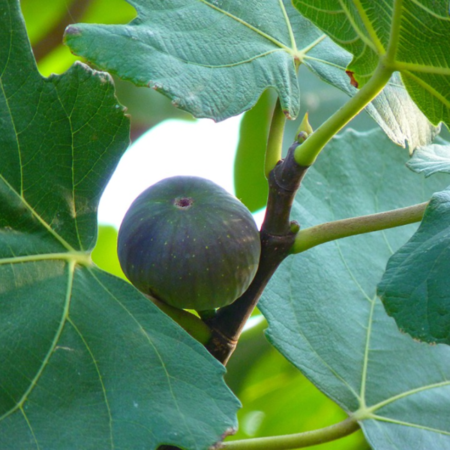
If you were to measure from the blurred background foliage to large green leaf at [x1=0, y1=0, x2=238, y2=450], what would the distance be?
78cm

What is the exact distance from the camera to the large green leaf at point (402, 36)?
75 centimetres

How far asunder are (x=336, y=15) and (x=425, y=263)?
0.31 m

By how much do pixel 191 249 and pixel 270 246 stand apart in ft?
0.37

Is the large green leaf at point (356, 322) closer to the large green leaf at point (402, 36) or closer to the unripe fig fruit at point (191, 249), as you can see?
the unripe fig fruit at point (191, 249)

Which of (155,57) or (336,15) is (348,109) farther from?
(155,57)

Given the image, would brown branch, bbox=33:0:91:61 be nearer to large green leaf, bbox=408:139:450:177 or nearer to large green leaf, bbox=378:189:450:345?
large green leaf, bbox=408:139:450:177

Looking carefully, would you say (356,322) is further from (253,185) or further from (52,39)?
(52,39)

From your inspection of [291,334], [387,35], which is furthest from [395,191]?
[387,35]

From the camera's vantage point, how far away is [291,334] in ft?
3.44

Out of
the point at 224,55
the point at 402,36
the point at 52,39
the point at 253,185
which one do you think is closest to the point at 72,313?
the point at 224,55

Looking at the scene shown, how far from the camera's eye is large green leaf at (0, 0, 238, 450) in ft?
2.40

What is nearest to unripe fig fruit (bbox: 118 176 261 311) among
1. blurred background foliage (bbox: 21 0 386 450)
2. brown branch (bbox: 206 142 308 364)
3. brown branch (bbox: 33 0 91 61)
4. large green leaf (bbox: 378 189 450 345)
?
brown branch (bbox: 206 142 308 364)

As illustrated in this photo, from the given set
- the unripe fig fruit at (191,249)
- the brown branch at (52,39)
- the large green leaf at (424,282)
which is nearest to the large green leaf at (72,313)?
the unripe fig fruit at (191,249)

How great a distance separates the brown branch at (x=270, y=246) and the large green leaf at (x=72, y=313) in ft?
0.28
